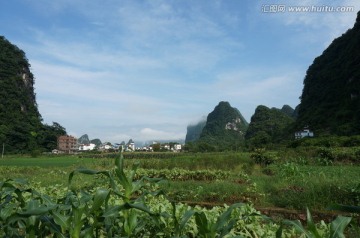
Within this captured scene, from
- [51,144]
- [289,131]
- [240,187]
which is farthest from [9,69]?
[240,187]

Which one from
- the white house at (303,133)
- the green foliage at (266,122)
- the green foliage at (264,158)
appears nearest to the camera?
the green foliage at (264,158)

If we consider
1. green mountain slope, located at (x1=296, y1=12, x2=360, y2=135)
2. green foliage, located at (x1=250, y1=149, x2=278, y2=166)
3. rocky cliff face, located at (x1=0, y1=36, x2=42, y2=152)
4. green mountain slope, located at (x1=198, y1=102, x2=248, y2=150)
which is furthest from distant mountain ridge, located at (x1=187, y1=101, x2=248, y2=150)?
green foliage, located at (x1=250, y1=149, x2=278, y2=166)

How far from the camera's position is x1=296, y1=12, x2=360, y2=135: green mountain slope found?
47.0 m

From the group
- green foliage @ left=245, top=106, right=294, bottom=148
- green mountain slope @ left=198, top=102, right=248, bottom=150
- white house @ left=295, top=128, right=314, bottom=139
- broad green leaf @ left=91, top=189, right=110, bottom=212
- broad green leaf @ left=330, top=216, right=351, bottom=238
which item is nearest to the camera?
broad green leaf @ left=330, top=216, right=351, bottom=238

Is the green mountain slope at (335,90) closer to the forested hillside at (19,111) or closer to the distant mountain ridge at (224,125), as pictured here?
the distant mountain ridge at (224,125)

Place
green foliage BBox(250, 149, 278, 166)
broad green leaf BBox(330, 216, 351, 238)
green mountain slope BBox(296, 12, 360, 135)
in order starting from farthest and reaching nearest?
green mountain slope BBox(296, 12, 360, 135), green foliage BBox(250, 149, 278, 166), broad green leaf BBox(330, 216, 351, 238)

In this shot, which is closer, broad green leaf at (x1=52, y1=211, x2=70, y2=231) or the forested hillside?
broad green leaf at (x1=52, y1=211, x2=70, y2=231)

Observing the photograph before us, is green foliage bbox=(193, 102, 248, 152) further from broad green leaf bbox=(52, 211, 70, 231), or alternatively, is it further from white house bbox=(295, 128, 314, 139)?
broad green leaf bbox=(52, 211, 70, 231)

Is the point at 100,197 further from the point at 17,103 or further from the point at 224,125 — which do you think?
the point at 224,125

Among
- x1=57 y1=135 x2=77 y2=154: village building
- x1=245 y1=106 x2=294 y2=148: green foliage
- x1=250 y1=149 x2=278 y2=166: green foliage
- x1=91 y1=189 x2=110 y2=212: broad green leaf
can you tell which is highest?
x1=245 y1=106 x2=294 y2=148: green foliage

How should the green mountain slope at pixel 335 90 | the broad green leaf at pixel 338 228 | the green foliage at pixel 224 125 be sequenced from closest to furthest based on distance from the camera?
the broad green leaf at pixel 338 228, the green mountain slope at pixel 335 90, the green foliage at pixel 224 125

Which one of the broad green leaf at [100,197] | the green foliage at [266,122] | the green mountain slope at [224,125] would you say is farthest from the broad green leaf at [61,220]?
the green mountain slope at [224,125]

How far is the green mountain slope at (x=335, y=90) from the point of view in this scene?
47.0m

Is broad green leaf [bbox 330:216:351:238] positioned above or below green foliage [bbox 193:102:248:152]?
below
